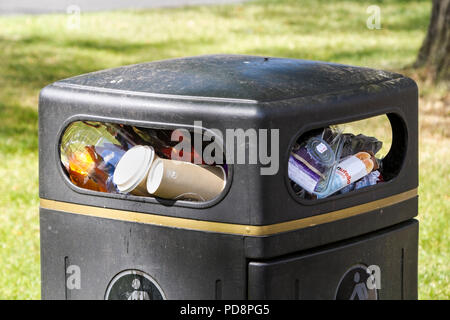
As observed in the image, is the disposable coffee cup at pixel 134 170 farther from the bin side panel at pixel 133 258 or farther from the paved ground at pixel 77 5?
the paved ground at pixel 77 5

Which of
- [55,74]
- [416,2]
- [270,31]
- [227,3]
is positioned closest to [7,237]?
[55,74]

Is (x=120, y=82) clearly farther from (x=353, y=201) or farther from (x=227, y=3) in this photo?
(x=227, y=3)

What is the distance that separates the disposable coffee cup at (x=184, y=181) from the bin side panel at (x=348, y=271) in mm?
285

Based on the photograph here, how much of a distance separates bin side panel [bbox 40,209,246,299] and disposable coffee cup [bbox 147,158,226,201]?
12cm

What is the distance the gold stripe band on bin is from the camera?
7.79ft

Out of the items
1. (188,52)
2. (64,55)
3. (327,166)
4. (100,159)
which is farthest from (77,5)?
(327,166)

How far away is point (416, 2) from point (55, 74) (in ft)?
21.3

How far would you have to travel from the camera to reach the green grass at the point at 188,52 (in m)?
4.62

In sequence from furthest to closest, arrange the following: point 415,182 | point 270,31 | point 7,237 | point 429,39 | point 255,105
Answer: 1. point 270,31
2. point 429,39
3. point 7,237
4. point 415,182
5. point 255,105

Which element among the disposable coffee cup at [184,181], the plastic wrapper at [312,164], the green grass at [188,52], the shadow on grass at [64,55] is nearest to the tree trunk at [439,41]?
the green grass at [188,52]

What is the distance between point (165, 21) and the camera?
11.4 metres

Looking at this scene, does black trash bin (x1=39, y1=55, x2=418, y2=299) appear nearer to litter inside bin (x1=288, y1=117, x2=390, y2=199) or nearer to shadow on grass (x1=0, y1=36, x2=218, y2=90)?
litter inside bin (x1=288, y1=117, x2=390, y2=199)

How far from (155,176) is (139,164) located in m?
0.06

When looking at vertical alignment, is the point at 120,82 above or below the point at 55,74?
above
